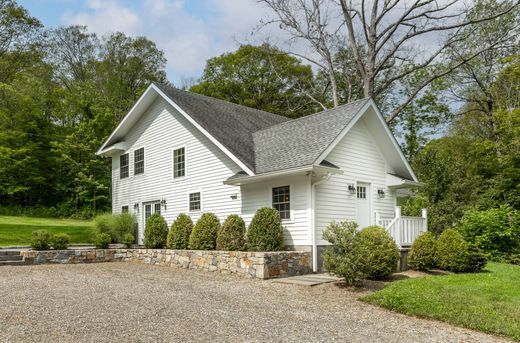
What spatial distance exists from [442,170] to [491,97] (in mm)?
8915

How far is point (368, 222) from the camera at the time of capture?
13.3 m

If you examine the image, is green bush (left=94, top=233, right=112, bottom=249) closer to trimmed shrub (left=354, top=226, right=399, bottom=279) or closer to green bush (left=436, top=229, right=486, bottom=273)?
trimmed shrub (left=354, top=226, right=399, bottom=279)

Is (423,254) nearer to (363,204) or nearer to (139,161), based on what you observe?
(363,204)

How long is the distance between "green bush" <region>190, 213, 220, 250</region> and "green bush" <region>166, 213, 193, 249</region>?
2.17ft

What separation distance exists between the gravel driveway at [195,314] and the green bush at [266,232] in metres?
1.58

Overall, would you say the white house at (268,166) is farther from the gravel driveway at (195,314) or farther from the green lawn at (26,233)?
the gravel driveway at (195,314)

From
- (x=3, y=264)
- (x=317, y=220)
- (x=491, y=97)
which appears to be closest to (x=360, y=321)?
(x=317, y=220)

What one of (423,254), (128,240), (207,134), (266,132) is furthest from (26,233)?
(423,254)

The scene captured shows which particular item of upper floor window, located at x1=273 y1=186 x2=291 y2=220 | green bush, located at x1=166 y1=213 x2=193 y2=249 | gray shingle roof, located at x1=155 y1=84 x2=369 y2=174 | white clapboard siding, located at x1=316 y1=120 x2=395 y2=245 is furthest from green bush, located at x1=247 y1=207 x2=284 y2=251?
green bush, located at x1=166 y1=213 x2=193 y2=249

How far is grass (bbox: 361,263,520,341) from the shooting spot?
638cm

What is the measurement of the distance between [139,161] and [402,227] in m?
10.7

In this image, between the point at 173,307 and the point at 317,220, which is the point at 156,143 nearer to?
the point at 317,220

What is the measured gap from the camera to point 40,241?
13.7m

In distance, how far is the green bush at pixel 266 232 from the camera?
36.3ft
